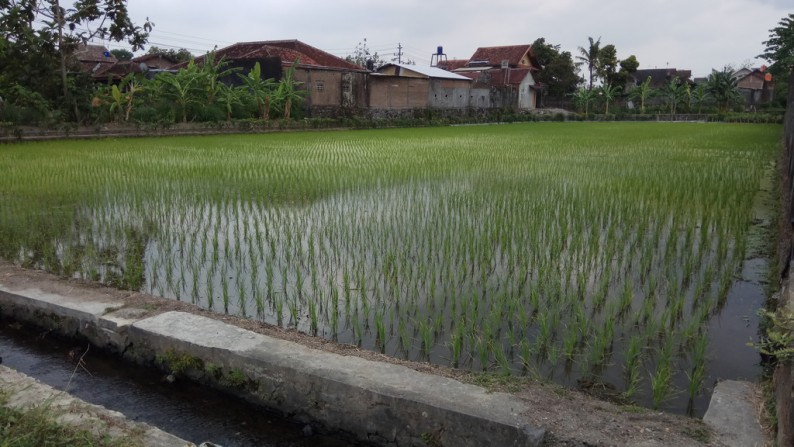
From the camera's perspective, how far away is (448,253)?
4863 mm

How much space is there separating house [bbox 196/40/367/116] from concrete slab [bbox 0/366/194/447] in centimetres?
2133

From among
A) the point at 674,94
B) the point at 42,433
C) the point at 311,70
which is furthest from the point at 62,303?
the point at 674,94

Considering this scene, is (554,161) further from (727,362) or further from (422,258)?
(727,362)

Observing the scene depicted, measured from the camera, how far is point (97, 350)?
129 inches

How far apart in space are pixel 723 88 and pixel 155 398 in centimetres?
4327

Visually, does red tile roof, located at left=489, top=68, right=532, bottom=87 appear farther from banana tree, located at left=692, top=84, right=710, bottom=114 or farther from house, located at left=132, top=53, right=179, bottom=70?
house, located at left=132, top=53, right=179, bottom=70

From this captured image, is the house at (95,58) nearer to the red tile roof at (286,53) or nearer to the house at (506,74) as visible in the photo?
the red tile roof at (286,53)

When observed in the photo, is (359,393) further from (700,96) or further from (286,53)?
(700,96)

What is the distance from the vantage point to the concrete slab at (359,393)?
7.20 ft

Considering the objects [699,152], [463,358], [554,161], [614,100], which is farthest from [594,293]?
[614,100]

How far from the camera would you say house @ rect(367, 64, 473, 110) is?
27828 millimetres

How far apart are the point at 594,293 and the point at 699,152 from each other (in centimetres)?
1115

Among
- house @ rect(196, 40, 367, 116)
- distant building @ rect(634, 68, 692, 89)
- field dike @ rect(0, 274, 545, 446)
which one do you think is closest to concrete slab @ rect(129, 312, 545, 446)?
field dike @ rect(0, 274, 545, 446)

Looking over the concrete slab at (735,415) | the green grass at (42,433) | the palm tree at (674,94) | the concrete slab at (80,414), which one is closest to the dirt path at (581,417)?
the concrete slab at (735,415)
